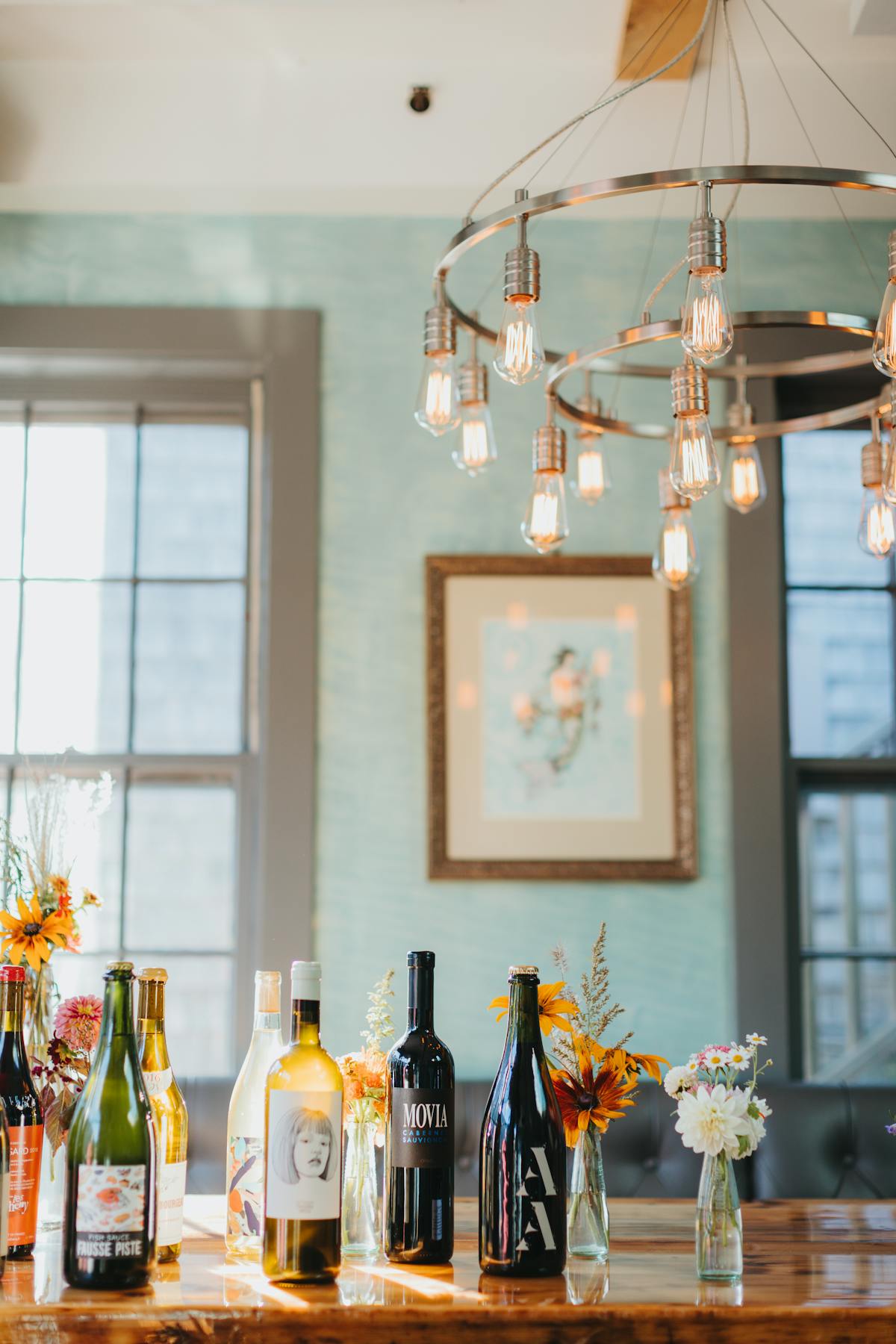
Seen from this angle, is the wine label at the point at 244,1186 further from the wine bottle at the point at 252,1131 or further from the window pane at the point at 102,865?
the window pane at the point at 102,865

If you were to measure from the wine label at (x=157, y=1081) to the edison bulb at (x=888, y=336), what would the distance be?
1.06 meters

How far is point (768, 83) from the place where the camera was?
3027 mm

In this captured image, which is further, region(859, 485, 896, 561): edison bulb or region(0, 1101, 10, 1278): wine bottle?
region(859, 485, 896, 561): edison bulb

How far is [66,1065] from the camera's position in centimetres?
150

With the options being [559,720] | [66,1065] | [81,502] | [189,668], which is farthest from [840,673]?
[66,1065]

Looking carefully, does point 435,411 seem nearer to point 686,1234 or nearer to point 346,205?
point 686,1234

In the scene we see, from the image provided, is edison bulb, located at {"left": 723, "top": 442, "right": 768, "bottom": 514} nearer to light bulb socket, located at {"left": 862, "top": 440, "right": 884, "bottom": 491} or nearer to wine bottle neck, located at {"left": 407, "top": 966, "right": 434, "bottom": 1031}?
light bulb socket, located at {"left": 862, "top": 440, "right": 884, "bottom": 491}

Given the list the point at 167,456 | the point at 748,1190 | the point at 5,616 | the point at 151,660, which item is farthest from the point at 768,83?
the point at 748,1190

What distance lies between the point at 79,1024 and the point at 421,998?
433 mm

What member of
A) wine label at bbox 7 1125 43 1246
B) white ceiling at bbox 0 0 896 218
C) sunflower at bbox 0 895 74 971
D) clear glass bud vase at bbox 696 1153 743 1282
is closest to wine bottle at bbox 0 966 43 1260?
wine label at bbox 7 1125 43 1246

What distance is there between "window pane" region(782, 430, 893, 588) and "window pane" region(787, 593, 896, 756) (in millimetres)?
54

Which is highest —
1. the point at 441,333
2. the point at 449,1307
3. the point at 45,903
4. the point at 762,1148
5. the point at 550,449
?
the point at 441,333

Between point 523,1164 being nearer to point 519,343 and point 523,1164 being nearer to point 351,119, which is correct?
point 519,343

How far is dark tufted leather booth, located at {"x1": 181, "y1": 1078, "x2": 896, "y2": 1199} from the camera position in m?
2.47
